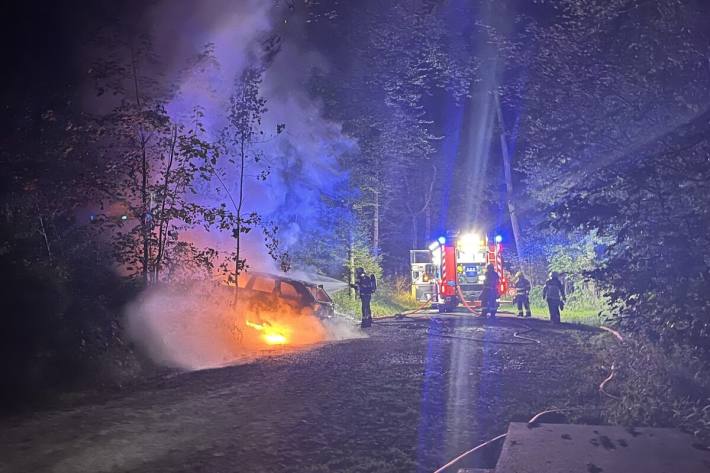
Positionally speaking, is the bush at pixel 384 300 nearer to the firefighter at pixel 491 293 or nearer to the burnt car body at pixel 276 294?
the firefighter at pixel 491 293

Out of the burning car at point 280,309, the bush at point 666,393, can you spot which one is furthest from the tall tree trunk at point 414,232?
the bush at point 666,393

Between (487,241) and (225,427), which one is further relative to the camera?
(487,241)

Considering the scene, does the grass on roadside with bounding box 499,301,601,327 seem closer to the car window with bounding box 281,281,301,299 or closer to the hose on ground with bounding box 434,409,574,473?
the car window with bounding box 281,281,301,299

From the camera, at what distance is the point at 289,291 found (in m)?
13.2

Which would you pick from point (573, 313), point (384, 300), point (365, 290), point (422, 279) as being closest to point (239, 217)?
point (365, 290)

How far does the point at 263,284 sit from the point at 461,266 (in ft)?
29.4

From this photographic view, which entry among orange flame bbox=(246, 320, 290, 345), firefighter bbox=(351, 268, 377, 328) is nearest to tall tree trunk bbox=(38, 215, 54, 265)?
orange flame bbox=(246, 320, 290, 345)

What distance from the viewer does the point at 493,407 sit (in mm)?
6445

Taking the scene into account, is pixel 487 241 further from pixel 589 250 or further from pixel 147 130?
pixel 147 130

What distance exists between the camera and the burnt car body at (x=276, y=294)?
12492 millimetres

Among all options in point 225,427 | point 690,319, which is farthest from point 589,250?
point 225,427

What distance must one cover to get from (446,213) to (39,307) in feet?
104

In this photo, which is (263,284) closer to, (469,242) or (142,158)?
(142,158)

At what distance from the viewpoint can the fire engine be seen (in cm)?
1931
